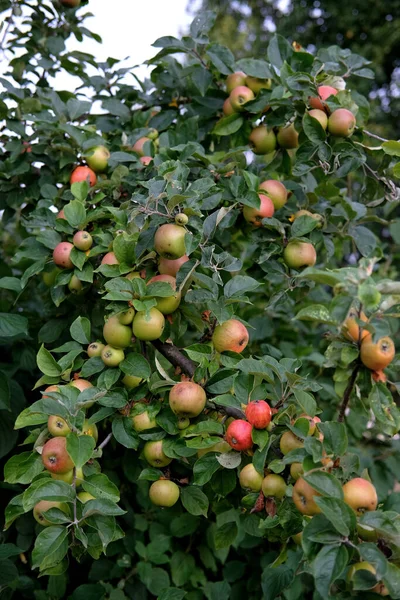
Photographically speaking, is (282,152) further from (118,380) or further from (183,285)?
(118,380)

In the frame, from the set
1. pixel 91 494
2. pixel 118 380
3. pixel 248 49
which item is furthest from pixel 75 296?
pixel 248 49

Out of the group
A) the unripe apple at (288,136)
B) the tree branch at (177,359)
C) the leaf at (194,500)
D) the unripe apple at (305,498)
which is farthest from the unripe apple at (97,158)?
the unripe apple at (305,498)

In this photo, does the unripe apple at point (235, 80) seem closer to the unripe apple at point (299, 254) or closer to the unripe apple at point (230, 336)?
the unripe apple at point (299, 254)

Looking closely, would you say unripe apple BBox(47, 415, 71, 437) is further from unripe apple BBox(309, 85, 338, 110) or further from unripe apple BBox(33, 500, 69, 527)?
unripe apple BBox(309, 85, 338, 110)

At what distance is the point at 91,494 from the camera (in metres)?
0.87

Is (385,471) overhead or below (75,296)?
below

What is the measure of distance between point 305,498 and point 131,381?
0.39m

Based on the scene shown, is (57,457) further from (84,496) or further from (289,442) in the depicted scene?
(289,442)

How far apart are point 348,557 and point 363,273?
334 millimetres

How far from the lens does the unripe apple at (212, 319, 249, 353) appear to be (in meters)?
1.02

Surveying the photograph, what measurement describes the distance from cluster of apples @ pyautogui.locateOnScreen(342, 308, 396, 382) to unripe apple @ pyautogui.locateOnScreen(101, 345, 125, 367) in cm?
38

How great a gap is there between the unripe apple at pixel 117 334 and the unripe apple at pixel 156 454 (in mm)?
171

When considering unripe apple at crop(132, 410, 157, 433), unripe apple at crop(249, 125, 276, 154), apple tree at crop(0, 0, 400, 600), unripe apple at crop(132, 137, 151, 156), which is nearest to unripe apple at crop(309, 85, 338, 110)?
apple tree at crop(0, 0, 400, 600)

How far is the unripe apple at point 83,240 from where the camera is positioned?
115 cm
